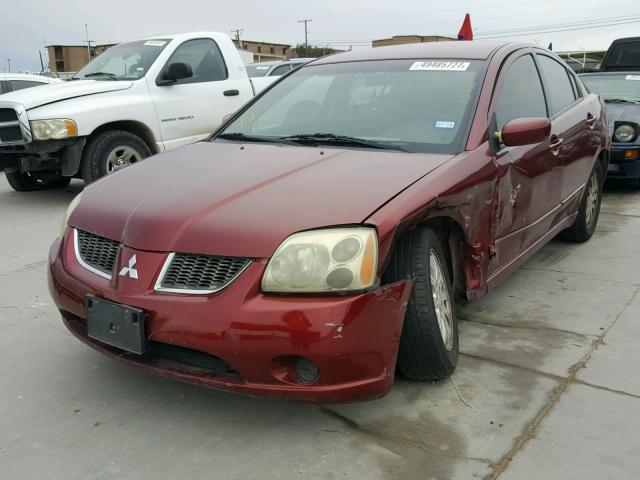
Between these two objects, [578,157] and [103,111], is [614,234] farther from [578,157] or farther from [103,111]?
[103,111]

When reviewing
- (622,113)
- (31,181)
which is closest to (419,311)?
(622,113)

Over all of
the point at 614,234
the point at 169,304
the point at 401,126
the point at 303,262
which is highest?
the point at 401,126

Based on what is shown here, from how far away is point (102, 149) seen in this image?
6.85 metres

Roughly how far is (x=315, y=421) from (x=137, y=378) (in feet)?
2.99

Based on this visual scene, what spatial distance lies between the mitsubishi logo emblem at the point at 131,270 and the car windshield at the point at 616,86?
23.4 ft

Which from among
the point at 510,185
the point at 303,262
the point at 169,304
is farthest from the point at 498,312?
the point at 169,304

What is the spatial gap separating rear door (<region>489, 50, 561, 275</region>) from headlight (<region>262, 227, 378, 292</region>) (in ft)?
4.00

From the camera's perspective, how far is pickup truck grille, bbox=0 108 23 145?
6.70 meters

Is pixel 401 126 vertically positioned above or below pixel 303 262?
above

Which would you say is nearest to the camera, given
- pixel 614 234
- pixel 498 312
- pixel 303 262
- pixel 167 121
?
pixel 303 262

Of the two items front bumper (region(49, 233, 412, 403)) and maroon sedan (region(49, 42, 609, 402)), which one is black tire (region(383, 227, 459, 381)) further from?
front bumper (region(49, 233, 412, 403))

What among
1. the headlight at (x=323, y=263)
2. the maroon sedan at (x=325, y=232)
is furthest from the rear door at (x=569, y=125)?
the headlight at (x=323, y=263)

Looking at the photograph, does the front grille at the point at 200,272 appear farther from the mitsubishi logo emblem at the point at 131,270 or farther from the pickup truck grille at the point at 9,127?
the pickup truck grille at the point at 9,127

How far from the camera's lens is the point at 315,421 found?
2637 millimetres
